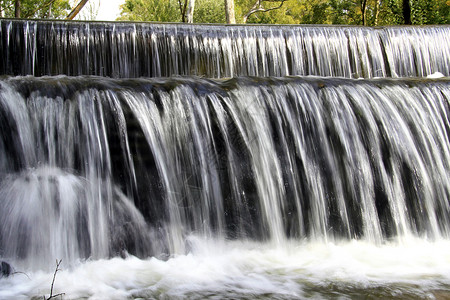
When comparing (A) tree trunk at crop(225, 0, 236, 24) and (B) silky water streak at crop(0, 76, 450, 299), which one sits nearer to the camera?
(B) silky water streak at crop(0, 76, 450, 299)

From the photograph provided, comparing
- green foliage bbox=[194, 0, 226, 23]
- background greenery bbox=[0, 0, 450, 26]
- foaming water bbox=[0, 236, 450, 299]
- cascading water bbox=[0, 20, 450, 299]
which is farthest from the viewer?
green foliage bbox=[194, 0, 226, 23]

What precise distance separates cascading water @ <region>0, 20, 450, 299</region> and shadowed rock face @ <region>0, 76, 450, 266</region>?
0.04 ft

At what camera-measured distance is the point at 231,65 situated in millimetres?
8102

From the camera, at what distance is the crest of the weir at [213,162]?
416 centimetres

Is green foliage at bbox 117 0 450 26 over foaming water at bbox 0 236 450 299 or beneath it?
over

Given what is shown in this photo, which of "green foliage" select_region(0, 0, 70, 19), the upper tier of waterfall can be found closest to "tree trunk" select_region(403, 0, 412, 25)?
the upper tier of waterfall

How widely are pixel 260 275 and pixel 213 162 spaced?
1226 mm

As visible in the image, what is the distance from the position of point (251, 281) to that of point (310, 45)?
18.3 ft

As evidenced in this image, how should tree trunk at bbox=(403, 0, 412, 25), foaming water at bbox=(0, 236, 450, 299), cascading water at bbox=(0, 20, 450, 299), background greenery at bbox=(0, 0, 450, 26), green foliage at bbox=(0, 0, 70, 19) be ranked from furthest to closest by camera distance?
green foliage at bbox=(0, 0, 70, 19)
background greenery at bbox=(0, 0, 450, 26)
tree trunk at bbox=(403, 0, 412, 25)
cascading water at bbox=(0, 20, 450, 299)
foaming water at bbox=(0, 236, 450, 299)

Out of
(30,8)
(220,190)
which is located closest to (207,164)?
(220,190)

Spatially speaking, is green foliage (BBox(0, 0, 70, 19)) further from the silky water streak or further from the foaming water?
the foaming water

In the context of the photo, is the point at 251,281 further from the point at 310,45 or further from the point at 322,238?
the point at 310,45

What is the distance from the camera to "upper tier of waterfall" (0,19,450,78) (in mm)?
7258

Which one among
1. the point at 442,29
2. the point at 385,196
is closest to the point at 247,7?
the point at 442,29
